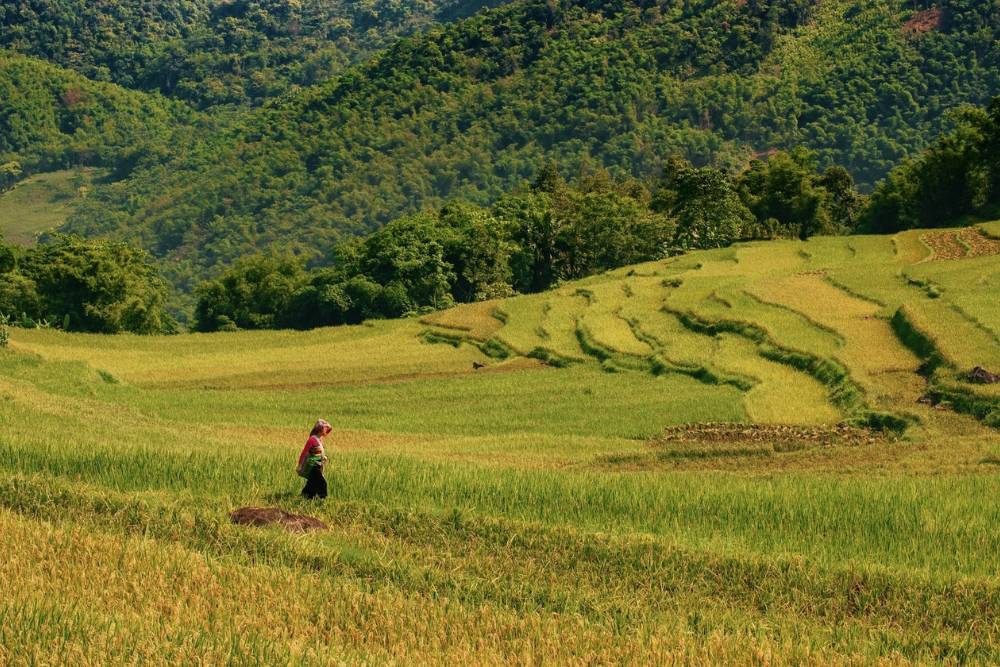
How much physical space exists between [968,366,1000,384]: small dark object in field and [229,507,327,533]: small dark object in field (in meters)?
16.4

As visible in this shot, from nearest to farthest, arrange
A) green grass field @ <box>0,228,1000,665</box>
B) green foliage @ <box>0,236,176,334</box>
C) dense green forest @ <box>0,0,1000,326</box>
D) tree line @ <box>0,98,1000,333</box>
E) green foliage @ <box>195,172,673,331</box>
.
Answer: green grass field @ <box>0,228,1000,665</box> < green foliage @ <box>0,236,176,334</box> < tree line @ <box>0,98,1000,333</box> < green foliage @ <box>195,172,673,331</box> < dense green forest @ <box>0,0,1000,326</box>

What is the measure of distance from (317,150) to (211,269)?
28.1 metres

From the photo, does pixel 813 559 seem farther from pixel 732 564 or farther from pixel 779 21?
pixel 779 21

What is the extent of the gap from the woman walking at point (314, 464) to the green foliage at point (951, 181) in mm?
54761

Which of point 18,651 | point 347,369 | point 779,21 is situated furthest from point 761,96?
point 18,651

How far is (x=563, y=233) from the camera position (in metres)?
77.2

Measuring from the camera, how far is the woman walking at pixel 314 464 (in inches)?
556

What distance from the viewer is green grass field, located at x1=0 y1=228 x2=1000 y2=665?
9.28m

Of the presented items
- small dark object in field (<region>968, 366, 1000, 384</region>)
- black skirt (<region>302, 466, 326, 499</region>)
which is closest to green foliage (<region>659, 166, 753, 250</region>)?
small dark object in field (<region>968, 366, 1000, 384</region>)

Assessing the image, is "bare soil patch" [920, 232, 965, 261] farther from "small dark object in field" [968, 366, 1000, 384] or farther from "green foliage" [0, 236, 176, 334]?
"green foliage" [0, 236, 176, 334]

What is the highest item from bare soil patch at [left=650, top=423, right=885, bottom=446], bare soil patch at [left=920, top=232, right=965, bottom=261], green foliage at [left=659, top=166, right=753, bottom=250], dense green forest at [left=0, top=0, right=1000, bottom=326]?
dense green forest at [left=0, top=0, right=1000, bottom=326]

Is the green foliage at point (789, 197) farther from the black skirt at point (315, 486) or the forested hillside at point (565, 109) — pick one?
the forested hillside at point (565, 109)

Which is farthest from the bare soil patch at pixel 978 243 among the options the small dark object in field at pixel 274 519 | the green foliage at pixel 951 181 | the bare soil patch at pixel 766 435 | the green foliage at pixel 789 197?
the small dark object in field at pixel 274 519

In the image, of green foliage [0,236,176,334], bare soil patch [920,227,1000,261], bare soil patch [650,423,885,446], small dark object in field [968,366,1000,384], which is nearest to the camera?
bare soil patch [650,423,885,446]
